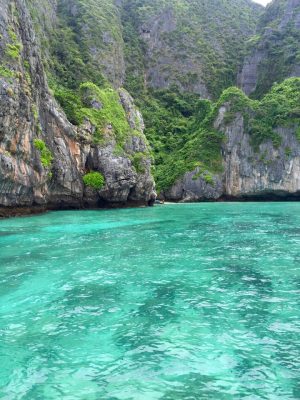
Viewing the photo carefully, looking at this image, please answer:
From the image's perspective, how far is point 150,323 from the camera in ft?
29.4

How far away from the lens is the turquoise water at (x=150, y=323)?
6.41m

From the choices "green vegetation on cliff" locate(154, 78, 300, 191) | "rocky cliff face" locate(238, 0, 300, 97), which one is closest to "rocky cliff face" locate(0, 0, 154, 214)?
"green vegetation on cliff" locate(154, 78, 300, 191)

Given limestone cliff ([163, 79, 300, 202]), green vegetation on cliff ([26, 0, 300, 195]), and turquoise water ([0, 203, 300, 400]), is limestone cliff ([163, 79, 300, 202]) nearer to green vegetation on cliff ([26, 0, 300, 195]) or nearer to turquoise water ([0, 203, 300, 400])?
green vegetation on cliff ([26, 0, 300, 195])

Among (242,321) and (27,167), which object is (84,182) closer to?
(27,167)

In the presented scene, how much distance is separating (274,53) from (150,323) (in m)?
89.4

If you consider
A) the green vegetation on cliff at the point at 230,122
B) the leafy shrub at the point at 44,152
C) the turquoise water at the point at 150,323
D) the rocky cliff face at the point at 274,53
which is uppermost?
the rocky cliff face at the point at 274,53

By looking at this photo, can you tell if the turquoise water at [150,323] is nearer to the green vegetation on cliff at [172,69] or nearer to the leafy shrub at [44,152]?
the leafy shrub at [44,152]

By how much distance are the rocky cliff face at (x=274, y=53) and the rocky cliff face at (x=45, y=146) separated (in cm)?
4439

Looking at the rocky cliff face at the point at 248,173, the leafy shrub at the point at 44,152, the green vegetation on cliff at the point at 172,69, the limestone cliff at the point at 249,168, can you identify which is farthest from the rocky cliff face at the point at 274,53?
the leafy shrub at the point at 44,152

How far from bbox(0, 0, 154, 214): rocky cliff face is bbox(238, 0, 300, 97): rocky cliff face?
146 ft

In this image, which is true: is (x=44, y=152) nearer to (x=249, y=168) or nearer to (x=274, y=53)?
(x=249, y=168)

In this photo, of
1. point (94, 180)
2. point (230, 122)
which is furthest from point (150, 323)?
point (230, 122)

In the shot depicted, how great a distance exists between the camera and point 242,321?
29.3ft

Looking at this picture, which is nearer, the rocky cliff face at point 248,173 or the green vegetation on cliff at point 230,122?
the rocky cliff face at point 248,173
